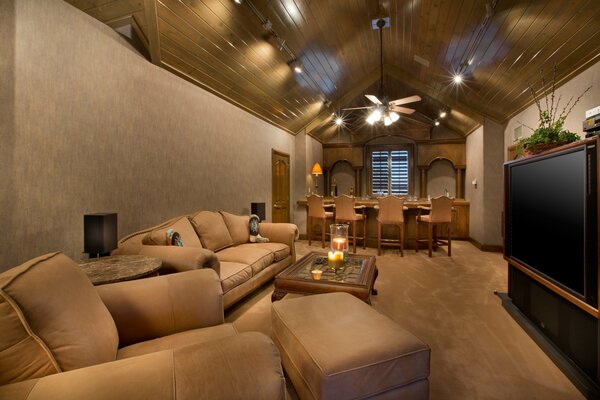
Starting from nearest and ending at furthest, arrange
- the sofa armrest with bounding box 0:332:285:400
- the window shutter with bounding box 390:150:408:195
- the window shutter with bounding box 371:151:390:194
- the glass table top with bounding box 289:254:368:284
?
the sofa armrest with bounding box 0:332:285:400, the glass table top with bounding box 289:254:368:284, the window shutter with bounding box 390:150:408:195, the window shutter with bounding box 371:151:390:194

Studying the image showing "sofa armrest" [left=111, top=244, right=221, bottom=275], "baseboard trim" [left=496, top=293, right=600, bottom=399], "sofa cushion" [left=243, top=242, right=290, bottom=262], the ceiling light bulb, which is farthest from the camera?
the ceiling light bulb

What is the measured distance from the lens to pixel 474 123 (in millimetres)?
5988

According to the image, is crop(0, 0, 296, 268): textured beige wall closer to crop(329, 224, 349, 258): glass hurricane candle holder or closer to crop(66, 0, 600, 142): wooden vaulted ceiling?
crop(66, 0, 600, 142): wooden vaulted ceiling

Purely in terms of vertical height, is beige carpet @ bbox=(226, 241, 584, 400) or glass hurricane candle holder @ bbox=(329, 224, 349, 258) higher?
glass hurricane candle holder @ bbox=(329, 224, 349, 258)

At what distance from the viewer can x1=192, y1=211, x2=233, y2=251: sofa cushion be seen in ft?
10.6

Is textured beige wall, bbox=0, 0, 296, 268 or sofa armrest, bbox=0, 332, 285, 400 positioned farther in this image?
textured beige wall, bbox=0, 0, 296, 268

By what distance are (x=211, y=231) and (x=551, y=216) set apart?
10.3ft

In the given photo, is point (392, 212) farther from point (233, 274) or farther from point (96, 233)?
point (96, 233)

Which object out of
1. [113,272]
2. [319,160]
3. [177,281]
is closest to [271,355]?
[177,281]

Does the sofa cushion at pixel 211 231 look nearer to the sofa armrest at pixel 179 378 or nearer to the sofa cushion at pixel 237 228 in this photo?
the sofa cushion at pixel 237 228

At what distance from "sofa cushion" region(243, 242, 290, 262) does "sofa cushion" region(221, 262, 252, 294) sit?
0.65m

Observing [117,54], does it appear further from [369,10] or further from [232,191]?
[369,10]

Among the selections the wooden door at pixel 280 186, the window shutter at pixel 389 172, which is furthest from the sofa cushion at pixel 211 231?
the window shutter at pixel 389 172

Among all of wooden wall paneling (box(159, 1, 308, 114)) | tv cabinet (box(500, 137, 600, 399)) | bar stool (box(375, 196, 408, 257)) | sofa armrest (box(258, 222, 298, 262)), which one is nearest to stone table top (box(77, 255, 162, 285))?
sofa armrest (box(258, 222, 298, 262))
